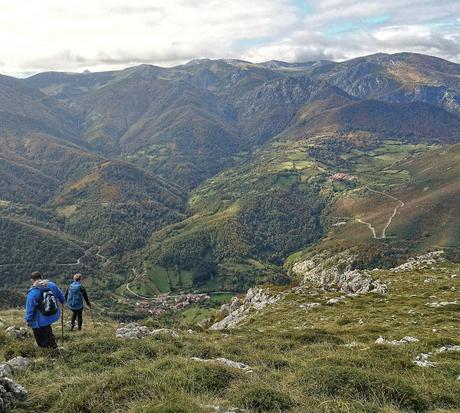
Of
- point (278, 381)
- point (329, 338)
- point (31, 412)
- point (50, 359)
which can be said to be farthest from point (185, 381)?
point (329, 338)

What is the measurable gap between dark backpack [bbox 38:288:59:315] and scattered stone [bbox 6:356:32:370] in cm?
187

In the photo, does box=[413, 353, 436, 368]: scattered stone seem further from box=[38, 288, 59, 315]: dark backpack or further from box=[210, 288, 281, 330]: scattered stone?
box=[210, 288, 281, 330]: scattered stone

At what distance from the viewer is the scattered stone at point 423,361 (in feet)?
58.0

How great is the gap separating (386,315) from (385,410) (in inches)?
1355

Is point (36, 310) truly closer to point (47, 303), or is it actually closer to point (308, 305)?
point (47, 303)

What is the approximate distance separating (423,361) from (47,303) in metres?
17.1

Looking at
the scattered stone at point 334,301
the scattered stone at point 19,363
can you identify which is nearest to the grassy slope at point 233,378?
the scattered stone at point 19,363

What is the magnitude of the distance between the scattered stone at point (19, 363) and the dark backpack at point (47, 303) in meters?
1.87

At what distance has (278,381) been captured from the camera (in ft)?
46.2

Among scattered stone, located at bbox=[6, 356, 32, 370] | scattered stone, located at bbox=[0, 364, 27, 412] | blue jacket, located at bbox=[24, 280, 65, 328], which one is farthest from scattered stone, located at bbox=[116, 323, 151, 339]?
scattered stone, located at bbox=[0, 364, 27, 412]

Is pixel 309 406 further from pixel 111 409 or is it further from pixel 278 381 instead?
pixel 111 409

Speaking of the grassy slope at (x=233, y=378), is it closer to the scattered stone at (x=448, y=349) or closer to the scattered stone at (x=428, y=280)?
the scattered stone at (x=448, y=349)

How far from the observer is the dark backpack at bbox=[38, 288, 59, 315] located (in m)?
16.4

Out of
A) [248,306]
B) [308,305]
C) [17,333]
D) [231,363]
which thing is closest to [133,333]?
[17,333]
